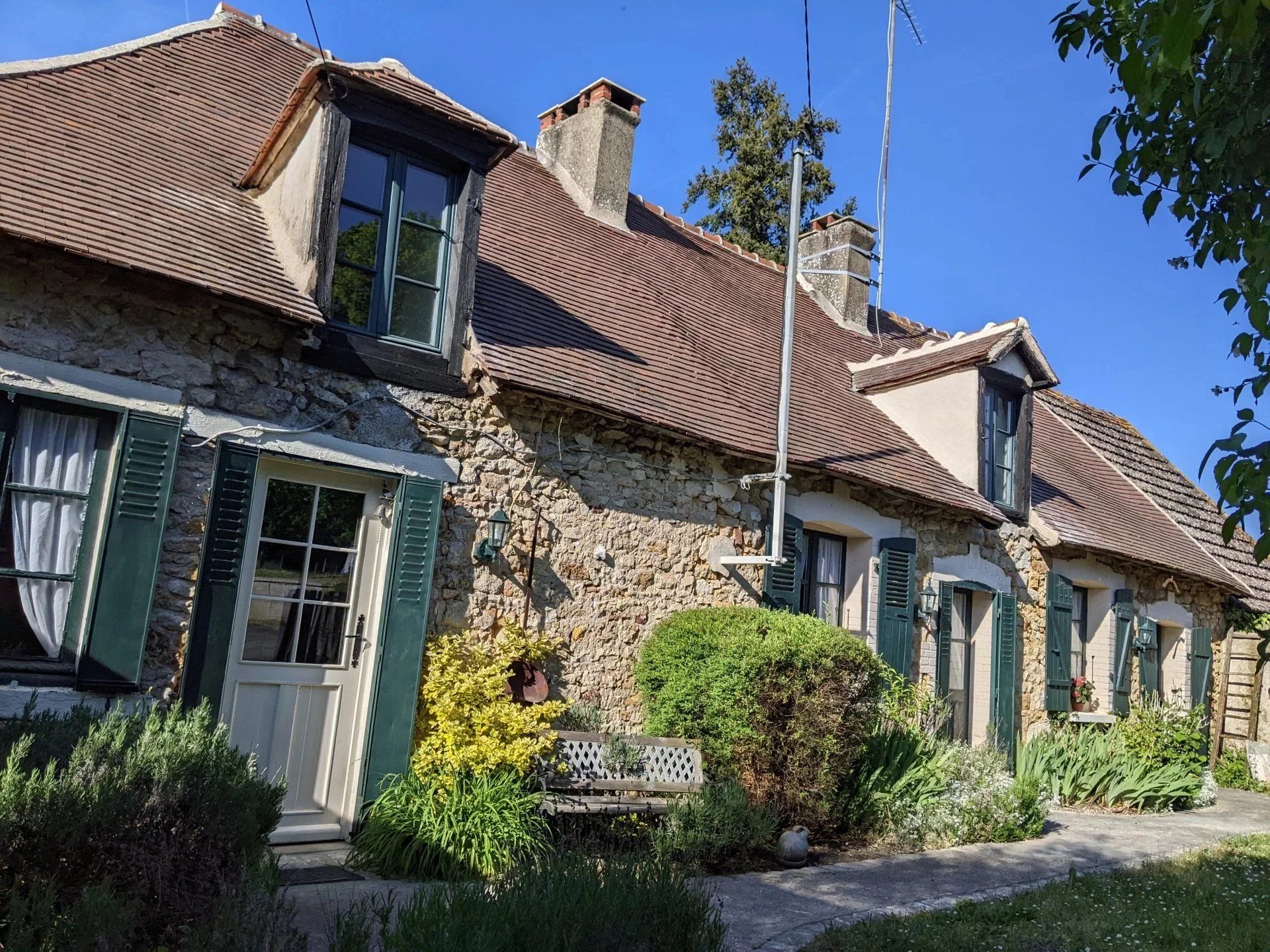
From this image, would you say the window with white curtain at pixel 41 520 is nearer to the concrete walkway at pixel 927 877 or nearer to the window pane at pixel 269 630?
the window pane at pixel 269 630

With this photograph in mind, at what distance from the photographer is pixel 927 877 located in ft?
21.2

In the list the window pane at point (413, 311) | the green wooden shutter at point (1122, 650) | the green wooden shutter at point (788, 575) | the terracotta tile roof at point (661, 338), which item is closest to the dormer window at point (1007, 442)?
the terracotta tile roof at point (661, 338)

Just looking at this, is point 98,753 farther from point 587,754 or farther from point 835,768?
point 835,768

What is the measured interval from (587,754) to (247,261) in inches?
149

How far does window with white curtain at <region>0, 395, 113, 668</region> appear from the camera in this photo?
5.27 meters

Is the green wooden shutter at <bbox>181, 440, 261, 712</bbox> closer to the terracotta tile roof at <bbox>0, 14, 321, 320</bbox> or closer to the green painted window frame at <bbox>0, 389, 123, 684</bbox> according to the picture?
the green painted window frame at <bbox>0, 389, 123, 684</bbox>

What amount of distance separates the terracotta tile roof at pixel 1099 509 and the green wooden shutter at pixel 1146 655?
0.78 meters

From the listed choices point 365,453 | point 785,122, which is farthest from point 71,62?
point 785,122

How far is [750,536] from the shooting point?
8.66 m

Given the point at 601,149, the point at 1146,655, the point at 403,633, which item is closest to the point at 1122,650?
the point at 1146,655

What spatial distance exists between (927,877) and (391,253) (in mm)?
5265

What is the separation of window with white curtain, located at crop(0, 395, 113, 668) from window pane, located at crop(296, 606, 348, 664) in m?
1.35

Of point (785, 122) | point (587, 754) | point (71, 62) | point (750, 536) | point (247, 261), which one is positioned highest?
point (785, 122)

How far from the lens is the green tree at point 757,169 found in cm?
1984
